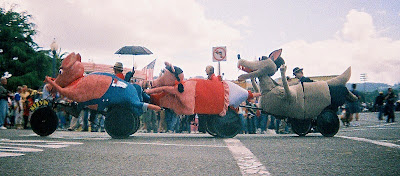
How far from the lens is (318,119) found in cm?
828

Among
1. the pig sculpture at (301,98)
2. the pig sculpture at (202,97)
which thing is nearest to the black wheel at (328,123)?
the pig sculpture at (301,98)

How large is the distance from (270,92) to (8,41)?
130 feet

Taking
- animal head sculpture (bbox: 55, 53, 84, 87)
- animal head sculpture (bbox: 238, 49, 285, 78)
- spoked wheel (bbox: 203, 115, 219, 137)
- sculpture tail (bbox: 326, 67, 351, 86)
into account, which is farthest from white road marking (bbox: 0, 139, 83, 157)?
sculpture tail (bbox: 326, 67, 351, 86)

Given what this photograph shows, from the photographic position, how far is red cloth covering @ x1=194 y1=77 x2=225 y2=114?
783cm

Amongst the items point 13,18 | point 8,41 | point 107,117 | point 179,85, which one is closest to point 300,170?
point 179,85

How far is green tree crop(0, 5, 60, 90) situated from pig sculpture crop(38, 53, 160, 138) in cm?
3357

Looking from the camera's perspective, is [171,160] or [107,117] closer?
[171,160]

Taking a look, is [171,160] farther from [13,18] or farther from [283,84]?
[13,18]

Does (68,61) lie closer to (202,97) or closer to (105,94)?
(105,94)

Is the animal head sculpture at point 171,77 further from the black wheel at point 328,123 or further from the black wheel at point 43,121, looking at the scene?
the black wheel at point 328,123

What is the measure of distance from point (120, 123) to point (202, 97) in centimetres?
171

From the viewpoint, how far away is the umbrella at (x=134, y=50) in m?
18.5

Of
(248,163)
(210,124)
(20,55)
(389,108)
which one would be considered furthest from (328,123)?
(20,55)

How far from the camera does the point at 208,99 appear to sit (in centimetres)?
783
